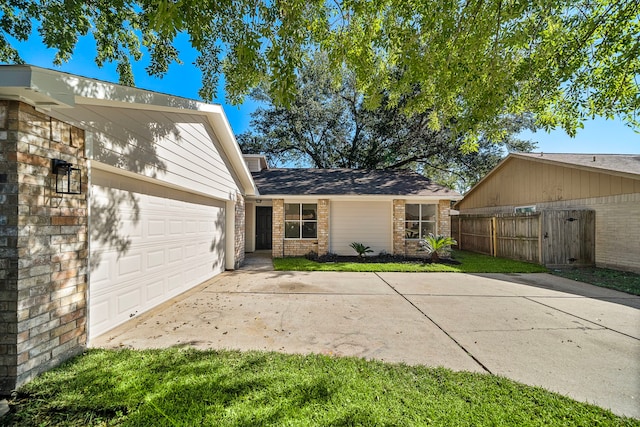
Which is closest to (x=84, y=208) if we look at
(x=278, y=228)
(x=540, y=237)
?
(x=278, y=228)

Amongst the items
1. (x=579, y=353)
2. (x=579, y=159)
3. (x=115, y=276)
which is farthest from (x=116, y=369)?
(x=579, y=159)

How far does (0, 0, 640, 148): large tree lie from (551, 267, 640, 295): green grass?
5.10m

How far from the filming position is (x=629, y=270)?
8.96 meters

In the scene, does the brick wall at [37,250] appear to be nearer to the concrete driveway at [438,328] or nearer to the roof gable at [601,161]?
the concrete driveway at [438,328]

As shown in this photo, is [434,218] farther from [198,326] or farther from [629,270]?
[198,326]

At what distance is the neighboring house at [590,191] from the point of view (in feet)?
29.2

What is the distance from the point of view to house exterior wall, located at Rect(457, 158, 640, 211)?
31.4ft

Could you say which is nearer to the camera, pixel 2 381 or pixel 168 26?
pixel 2 381

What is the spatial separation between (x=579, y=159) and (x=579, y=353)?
11818 millimetres

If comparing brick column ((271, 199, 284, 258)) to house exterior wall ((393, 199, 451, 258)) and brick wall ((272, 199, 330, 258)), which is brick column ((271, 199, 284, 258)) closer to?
brick wall ((272, 199, 330, 258))

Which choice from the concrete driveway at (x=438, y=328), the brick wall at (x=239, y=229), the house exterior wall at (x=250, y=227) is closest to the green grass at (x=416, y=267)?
the brick wall at (x=239, y=229)

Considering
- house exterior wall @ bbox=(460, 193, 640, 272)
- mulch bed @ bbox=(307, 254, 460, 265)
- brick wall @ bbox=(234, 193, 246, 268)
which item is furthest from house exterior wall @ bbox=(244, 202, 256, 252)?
house exterior wall @ bbox=(460, 193, 640, 272)

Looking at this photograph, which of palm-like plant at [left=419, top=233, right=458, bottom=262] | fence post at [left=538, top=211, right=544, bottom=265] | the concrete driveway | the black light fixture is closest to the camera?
the black light fixture

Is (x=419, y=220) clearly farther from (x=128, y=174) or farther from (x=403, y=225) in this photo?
(x=128, y=174)
